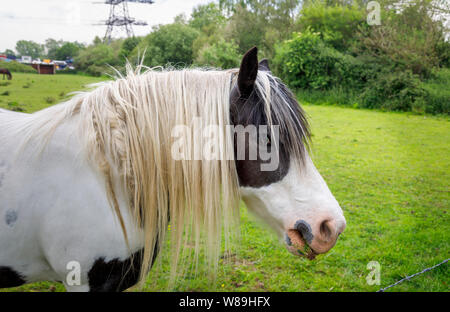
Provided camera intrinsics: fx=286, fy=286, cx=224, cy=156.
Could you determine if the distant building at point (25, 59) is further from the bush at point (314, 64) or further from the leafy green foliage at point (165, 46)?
the bush at point (314, 64)

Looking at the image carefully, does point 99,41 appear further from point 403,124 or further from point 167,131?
point 403,124

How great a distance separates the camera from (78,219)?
1.29 meters

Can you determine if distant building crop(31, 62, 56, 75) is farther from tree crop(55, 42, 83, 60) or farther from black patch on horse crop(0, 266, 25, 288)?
black patch on horse crop(0, 266, 25, 288)

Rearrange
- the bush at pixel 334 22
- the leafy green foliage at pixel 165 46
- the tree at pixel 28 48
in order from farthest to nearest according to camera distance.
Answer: the bush at pixel 334 22 < the leafy green foliage at pixel 165 46 < the tree at pixel 28 48

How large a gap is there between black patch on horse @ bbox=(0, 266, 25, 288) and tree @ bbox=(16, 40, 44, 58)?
167 inches

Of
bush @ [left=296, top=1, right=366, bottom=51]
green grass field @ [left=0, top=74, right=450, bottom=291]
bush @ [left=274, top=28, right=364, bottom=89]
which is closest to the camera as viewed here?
green grass field @ [left=0, top=74, right=450, bottom=291]

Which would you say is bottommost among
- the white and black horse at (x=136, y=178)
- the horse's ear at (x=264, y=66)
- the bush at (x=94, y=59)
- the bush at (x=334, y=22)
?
the white and black horse at (x=136, y=178)

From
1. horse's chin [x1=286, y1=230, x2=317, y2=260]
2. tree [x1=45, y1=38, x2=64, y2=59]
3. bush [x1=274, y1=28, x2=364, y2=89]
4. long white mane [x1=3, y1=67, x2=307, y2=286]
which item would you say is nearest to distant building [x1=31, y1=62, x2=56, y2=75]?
tree [x1=45, y1=38, x2=64, y2=59]

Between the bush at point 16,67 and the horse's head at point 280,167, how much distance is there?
11.6 feet

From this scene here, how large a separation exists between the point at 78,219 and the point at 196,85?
0.88 metres

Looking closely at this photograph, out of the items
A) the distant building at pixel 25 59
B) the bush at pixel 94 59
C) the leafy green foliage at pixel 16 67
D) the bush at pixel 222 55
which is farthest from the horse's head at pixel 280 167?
the bush at pixel 222 55

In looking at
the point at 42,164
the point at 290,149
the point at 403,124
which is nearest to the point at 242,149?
the point at 290,149

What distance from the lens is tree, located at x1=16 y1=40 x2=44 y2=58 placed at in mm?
4476

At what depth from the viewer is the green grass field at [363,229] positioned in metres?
2.98
